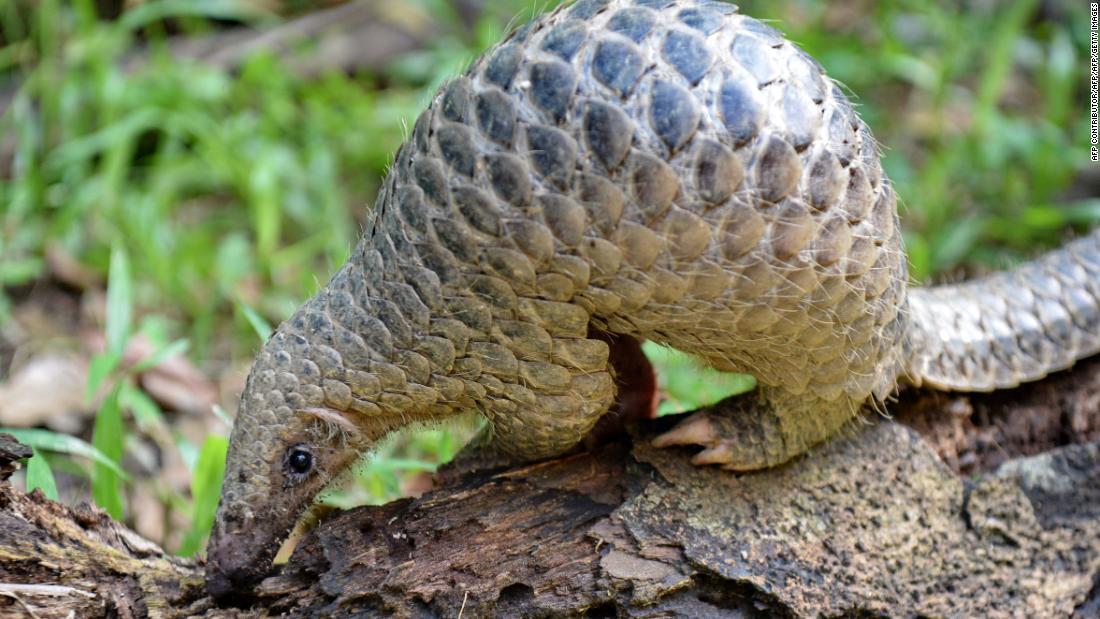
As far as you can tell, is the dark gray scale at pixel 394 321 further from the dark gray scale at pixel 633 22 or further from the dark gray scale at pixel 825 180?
the dark gray scale at pixel 825 180

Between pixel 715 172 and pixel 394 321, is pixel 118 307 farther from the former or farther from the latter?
pixel 715 172

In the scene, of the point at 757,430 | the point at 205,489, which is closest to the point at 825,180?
the point at 757,430

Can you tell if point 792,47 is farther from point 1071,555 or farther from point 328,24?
point 328,24

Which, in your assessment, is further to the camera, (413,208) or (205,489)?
(205,489)

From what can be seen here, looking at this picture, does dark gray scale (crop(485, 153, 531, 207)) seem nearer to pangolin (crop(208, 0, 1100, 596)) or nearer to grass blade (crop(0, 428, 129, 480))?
pangolin (crop(208, 0, 1100, 596))

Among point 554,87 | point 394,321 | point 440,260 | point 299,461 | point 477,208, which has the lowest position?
point 299,461
